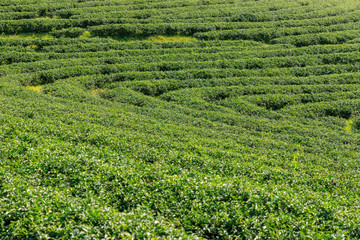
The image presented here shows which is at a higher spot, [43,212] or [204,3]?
[204,3]

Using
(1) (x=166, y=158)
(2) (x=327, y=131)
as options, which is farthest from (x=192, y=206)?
(2) (x=327, y=131)

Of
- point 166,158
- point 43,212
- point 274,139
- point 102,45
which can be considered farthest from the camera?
point 102,45

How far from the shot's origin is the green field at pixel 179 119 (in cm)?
1115

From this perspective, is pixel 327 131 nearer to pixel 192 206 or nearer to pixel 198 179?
pixel 198 179

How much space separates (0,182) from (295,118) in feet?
84.0

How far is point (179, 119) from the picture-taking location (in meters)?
26.1

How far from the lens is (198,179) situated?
1399cm

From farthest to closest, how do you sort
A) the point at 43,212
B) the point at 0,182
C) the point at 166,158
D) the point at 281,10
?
the point at 281,10 → the point at 166,158 → the point at 0,182 → the point at 43,212

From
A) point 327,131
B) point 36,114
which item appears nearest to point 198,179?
point 36,114

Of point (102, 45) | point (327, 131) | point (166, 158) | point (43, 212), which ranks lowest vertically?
point (327, 131)

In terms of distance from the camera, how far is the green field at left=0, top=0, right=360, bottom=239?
11.1 metres

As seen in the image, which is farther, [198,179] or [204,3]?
[204,3]

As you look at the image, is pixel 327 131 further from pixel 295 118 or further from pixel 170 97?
pixel 170 97

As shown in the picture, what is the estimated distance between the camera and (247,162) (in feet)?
58.7
